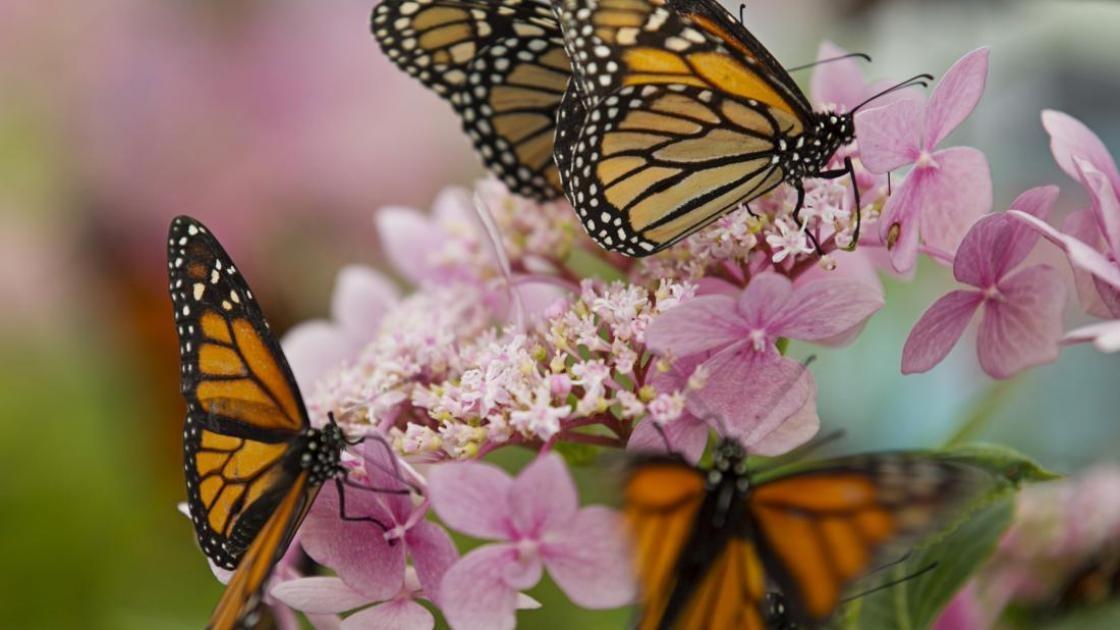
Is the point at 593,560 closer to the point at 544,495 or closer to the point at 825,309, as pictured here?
the point at 544,495

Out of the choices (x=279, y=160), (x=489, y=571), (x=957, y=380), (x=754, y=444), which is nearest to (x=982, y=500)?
(x=754, y=444)

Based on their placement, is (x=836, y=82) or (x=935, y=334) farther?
(x=836, y=82)

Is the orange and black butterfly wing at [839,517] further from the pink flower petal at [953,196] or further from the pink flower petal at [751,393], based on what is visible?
the pink flower petal at [953,196]

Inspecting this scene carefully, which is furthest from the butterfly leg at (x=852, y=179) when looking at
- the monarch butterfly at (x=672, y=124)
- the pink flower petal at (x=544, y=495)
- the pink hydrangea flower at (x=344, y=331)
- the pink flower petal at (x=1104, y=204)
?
the pink hydrangea flower at (x=344, y=331)

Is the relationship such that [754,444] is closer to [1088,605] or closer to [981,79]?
[981,79]

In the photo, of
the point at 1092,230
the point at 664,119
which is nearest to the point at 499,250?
the point at 664,119

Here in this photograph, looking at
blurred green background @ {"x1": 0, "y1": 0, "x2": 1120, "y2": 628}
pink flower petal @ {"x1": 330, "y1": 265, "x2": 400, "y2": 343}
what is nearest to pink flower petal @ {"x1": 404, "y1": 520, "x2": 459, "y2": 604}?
pink flower petal @ {"x1": 330, "y1": 265, "x2": 400, "y2": 343}
